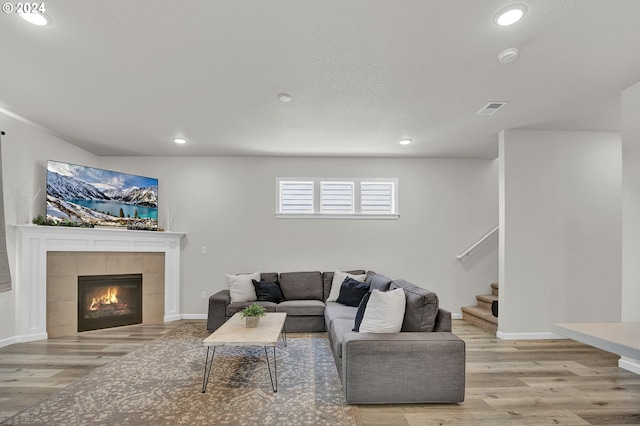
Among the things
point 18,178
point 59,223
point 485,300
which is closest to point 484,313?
point 485,300

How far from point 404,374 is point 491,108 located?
292 centimetres

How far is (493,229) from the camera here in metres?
5.99

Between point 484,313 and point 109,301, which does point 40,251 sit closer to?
point 109,301

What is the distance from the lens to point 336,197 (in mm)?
6082

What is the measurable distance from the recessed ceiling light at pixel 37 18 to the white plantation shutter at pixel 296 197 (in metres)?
4.02

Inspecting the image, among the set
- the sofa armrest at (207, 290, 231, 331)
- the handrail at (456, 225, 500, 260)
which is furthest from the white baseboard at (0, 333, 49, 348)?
the handrail at (456, 225, 500, 260)

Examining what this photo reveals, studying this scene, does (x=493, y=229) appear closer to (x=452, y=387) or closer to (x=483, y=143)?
(x=483, y=143)

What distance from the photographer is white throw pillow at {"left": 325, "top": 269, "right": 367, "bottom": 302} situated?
527 centimetres

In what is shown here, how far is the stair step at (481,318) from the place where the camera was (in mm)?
4969

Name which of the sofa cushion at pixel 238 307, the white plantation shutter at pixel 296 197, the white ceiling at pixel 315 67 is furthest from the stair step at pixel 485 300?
the sofa cushion at pixel 238 307

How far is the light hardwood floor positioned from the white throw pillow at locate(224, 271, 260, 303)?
113 centimetres

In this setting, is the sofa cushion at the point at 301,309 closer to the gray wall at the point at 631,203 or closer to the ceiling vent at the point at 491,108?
the ceiling vent at the point at 491,108

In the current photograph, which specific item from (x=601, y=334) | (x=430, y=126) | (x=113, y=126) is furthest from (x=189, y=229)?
(x=601, y=334)

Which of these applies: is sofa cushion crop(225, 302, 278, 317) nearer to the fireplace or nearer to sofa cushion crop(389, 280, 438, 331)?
the fireplace
